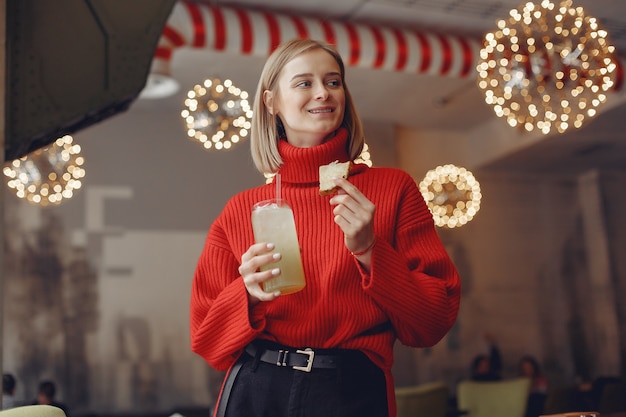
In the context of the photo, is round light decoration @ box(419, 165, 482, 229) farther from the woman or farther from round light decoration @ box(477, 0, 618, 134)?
the woman

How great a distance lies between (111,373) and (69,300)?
3.65 ft

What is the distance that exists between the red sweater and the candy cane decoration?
5.52 metres

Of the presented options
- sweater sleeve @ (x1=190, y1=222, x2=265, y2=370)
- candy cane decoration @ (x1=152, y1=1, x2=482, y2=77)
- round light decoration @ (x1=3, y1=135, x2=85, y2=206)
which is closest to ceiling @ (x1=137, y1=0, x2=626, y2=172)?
candy cane decoration @ (x1=152, y1=1, x2=482, y2=77)

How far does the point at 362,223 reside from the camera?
1.44 metres

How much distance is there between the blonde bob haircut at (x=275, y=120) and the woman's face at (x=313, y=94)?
1.2 inches

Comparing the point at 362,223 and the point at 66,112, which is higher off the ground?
the point at 66,112

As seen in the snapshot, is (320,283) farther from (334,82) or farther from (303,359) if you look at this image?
(334,82)

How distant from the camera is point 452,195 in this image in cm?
897

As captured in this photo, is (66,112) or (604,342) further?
(604,342)

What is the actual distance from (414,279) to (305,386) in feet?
1.05

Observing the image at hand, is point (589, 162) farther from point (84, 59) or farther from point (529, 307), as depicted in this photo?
point (84, 59)

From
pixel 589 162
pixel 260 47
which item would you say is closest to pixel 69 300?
pixel 260 47

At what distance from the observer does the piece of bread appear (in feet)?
5.06

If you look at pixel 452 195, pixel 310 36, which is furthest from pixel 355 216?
pixel 452 195
